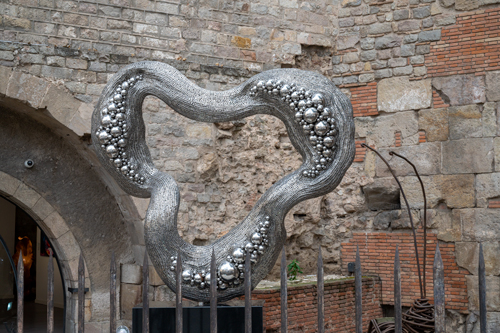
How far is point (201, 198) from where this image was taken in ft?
19.5

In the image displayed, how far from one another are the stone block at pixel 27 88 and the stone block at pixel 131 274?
2010 mm

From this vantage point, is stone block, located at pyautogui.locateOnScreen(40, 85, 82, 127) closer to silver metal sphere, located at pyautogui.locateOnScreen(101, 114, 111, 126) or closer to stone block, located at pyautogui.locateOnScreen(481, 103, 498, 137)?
silver metal sphere, located at pyautogui.locateOnScreen(101, 114, 111, 126)

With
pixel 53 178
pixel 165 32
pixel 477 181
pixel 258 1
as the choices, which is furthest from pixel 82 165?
pixel 477 181

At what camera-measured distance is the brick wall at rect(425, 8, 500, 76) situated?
5996 millimetres

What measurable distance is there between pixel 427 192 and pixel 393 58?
1675 millimetres

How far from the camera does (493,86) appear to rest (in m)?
6.02

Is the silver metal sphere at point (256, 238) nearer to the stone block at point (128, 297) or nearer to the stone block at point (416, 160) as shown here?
the stone block at point (128, 297)

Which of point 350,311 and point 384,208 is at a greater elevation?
point 384,208

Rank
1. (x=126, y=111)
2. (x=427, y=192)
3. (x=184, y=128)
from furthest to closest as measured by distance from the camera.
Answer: (x=427, y=192)
(x=184, y=128)
(x=126, y=111)

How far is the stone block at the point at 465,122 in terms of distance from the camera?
20.0ft

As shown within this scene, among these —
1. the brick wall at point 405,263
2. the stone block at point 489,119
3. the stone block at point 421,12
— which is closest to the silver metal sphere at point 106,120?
the brick wall at point 405,263

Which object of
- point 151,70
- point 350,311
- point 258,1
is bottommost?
point 350,311

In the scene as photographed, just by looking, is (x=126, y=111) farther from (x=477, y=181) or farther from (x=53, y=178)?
(x=477, y=181)

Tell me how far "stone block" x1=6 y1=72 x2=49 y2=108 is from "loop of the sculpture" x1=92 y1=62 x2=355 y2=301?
297 cm
